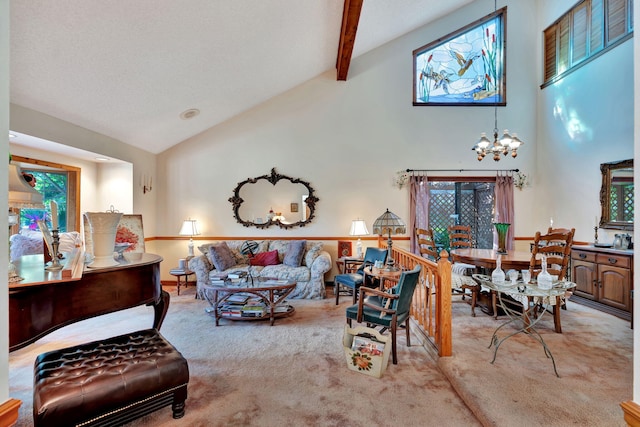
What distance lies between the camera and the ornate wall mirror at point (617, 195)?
393 cm

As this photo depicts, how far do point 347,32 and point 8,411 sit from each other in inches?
177

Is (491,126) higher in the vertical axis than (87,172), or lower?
higher

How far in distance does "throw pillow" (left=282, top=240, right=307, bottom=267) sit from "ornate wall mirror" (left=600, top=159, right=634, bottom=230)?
14.5 feet

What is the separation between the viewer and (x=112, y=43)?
8.91ft

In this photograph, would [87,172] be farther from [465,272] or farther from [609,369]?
[609,369]

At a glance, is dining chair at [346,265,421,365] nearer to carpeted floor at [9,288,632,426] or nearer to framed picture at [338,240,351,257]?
carpeted floor at [9,288,632,426]

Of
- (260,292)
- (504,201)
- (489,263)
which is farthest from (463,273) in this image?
(260,292)

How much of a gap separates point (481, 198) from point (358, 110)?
284 cm

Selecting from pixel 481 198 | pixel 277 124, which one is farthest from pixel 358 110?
pixel 481 198

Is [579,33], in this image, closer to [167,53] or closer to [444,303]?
[444,303]

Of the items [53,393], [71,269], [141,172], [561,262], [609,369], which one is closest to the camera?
[53,393]

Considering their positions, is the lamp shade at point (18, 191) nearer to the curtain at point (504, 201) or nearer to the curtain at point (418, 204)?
the curtain at point (418, 204)

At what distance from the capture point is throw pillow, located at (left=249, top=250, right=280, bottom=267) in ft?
16.2

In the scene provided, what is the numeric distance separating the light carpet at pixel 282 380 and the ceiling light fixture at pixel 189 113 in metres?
3.00
